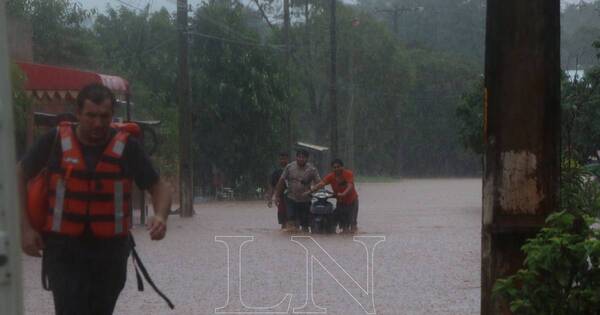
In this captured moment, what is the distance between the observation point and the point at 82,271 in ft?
17.1

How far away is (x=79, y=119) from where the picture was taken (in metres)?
5.37

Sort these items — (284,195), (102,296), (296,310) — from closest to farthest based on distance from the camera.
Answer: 1. (102,296)
2. (296,310)
3. (284,195)

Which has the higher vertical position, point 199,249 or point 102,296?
point 102,296

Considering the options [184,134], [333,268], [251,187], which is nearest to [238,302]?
[333,268]

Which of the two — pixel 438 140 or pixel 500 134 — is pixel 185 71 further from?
pixel 438 140

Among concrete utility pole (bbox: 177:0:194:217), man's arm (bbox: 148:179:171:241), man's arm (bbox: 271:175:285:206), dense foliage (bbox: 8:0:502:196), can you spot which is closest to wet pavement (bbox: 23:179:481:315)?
man's arm (bbox: 271:175:285:206)

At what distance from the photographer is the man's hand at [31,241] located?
5.10 metres

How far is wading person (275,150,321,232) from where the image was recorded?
64.2 feet

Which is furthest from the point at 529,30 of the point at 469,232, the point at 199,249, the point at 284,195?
the point at 469,232

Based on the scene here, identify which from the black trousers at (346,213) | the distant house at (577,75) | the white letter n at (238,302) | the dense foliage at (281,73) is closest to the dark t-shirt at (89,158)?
the white letter n at (238,302)

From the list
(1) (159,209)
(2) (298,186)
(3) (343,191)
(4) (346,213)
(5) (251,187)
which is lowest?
(5) (251,187)

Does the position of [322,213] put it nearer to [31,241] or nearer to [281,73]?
[31,241]

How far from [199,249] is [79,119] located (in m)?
12.3

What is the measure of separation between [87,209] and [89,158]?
0.25m
